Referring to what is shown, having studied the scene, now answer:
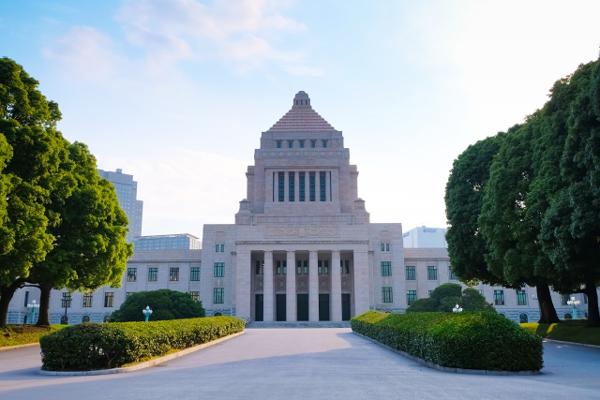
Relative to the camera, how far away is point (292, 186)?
65.9m

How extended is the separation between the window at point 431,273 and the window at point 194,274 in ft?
91.8

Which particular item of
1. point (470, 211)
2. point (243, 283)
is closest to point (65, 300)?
point (243, 283)

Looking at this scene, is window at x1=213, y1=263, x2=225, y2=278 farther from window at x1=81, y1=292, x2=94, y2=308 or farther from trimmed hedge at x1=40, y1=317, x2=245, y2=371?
trimmed hedge at x1=40, y1=317, x2=245, y2=371

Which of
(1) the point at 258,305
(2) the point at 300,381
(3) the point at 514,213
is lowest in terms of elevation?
(2) the point at 300,381

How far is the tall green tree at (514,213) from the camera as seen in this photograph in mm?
25625

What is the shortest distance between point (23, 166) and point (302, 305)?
40830 millimetres

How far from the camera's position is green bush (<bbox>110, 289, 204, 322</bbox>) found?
128 feet

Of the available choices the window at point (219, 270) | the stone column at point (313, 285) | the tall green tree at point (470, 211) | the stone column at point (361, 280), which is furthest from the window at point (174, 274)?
the tall green tree at point (470, 211)

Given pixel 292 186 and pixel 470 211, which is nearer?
pixel 470 211

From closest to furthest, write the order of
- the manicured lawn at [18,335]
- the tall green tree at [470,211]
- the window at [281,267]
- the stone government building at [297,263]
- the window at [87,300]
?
the manicured lawn at [18,335], the tall green tree at [470,211], the stone government building at [297,263], the window at [281,267], the window at [87,300]

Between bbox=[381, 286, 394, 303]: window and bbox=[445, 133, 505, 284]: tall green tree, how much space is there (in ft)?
85.3

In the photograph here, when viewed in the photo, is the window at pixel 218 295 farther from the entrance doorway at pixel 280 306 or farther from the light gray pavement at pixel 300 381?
the light gray pavement at pixel 300 381

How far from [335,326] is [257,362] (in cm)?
3648

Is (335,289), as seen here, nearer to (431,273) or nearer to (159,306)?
(431,273)
